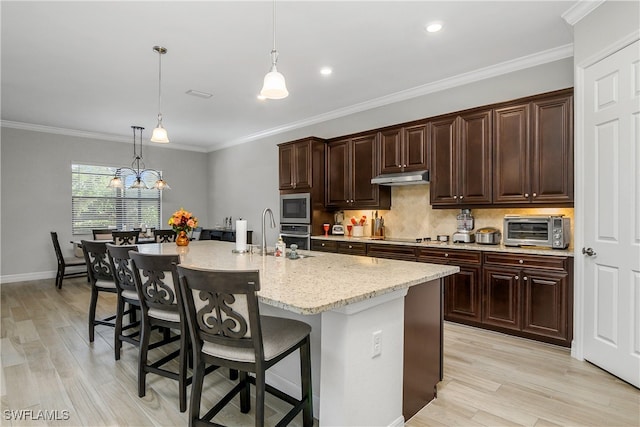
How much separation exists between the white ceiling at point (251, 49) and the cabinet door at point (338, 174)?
2.14ft

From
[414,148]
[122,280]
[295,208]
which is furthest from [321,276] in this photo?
[295,208]

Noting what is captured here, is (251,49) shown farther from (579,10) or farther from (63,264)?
(63,264)

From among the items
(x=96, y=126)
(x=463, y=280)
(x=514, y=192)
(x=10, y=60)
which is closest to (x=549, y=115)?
(x=514, y=192)

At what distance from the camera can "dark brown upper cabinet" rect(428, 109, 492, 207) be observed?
12.0 feet

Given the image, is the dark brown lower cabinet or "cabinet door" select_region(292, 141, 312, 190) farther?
"cabinet door" select_region(292, 141, 312, 190)

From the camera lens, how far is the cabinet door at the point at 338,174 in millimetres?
5031

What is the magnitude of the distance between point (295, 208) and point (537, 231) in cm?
328

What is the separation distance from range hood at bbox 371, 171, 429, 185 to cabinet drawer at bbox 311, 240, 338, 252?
1039 mm

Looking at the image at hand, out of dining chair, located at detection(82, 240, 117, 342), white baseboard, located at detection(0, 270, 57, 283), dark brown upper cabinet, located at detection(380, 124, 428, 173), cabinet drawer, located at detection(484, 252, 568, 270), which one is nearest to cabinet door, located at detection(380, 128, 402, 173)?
dark brown upper cabinet, located at detection(380, 124, 428, 173)

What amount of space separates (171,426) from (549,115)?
3869 millimetres

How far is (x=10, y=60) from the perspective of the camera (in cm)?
357

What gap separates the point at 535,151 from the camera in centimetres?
330

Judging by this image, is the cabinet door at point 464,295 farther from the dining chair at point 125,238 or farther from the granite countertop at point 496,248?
the dining chair at point 125,238

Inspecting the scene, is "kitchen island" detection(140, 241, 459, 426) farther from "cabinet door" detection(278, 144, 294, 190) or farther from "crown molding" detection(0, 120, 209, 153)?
"crown molding" detection(0, 120, 209, 153)
